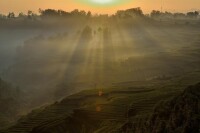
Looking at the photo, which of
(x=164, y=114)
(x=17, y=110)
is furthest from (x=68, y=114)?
(x=17, y=110)

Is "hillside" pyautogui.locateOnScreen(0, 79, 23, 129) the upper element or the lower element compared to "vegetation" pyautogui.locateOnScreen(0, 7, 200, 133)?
lower

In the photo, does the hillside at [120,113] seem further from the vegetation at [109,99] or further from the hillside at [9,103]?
the hillside at [9,103]

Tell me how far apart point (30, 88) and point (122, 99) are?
303 ft

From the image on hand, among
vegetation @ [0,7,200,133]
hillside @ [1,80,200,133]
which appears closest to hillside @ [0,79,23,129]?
vegetation @ [0,7,200,133]

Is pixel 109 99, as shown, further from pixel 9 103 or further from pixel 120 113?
pixel 9 103

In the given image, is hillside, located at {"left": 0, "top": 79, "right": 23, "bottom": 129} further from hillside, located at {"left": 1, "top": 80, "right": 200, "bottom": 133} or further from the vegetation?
hillside, located at {"left": 1, "top": 80, "right": 200, "bottom": 133}

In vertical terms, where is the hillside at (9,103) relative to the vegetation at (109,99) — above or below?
below

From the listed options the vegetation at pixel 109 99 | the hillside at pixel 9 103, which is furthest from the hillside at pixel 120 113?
the hillside at pixel 9 103

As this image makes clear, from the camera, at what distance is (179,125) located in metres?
58.7

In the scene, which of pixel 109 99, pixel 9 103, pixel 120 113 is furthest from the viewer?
pixel 9 103

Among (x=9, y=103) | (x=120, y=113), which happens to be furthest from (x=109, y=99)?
(x=9, y=103)

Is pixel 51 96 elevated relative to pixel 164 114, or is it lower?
lower

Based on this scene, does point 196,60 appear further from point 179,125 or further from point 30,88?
point 179,125

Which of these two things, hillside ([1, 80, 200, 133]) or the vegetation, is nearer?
hillside ([1, 80, 200, 133])
